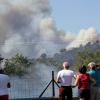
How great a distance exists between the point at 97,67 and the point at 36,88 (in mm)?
4564

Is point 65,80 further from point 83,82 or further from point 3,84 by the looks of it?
point 3,84

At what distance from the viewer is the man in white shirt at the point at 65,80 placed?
14.8 meters

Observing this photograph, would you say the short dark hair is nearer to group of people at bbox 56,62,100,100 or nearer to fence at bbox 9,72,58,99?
group of people at bbox 56,62,100,100

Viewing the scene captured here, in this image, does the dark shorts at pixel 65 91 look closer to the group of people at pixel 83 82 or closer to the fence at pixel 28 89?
the group of people at pixel 83 82

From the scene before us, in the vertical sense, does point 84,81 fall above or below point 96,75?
below

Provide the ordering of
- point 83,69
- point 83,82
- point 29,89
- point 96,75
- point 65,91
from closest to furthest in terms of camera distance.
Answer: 1. point 83,69
2. point 83,82
3. point 96,75
4. point 65,91
5. point 29,89

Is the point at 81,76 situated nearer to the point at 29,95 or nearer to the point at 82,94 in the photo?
the point at 82,94

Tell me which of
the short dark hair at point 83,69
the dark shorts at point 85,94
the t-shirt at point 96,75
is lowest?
the dark shorts at point 85,94

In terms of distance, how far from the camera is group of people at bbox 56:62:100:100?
14.5m

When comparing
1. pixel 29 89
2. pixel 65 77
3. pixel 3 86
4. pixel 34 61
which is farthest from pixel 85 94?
pixel 34 61

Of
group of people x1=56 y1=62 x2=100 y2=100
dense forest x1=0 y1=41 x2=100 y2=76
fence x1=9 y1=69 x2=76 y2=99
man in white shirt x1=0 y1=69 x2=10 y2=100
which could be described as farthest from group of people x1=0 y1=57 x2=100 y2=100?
dense forest x1=0 y1=41 x2=100 y2=76

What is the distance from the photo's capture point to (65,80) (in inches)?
587

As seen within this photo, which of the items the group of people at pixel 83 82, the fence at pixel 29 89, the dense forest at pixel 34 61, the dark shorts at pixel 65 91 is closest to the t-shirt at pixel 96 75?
the group of people at pixel 83 82

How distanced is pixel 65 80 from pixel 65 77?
0.30 feet
